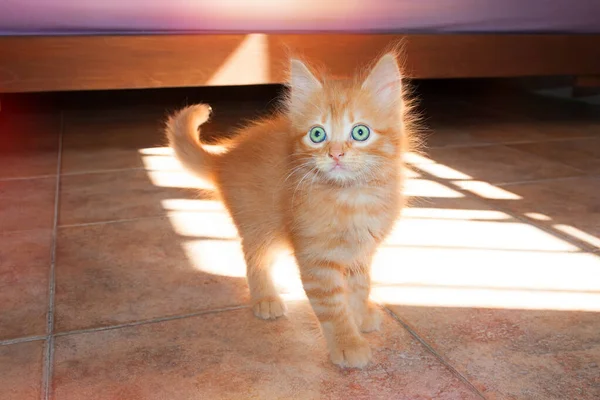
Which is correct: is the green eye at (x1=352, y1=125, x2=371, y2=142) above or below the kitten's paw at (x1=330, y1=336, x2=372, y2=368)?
above

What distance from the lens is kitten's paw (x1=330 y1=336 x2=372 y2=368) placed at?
1249 millimetres

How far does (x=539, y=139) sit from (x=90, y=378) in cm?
266

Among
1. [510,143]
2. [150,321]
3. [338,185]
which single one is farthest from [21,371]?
[510,143]

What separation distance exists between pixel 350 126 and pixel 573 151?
206 centimetres

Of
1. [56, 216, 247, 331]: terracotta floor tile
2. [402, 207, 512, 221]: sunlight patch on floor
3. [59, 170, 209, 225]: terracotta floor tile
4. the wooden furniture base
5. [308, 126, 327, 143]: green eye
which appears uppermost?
the wooden furniture base

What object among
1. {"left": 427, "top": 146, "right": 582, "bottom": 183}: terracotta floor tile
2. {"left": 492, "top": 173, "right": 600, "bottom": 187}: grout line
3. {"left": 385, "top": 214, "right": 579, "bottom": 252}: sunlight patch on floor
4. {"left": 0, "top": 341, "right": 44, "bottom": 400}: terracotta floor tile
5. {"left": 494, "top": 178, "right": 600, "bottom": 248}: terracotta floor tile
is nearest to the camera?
{"left": 0, "top": 341, "right": 44, "bottom": 400}: terracotta floor tile

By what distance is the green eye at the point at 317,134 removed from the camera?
49.5 inches

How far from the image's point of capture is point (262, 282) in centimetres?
150

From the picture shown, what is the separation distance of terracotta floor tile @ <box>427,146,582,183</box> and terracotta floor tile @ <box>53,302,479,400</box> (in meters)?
1.36

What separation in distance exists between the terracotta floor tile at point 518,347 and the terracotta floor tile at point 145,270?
489 mm

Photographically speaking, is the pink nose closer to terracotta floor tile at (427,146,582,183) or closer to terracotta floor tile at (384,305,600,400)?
terracotta floor tile at (384,305,600,400)

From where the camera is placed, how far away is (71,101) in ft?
14.3

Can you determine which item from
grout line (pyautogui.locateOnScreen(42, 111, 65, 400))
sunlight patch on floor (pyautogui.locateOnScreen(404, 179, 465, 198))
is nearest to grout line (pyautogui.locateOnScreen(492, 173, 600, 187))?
sunlight patch on floor (pyautogui.locateOnScreen(404, 179, 465, 198))

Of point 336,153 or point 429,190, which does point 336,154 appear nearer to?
point 336,153
